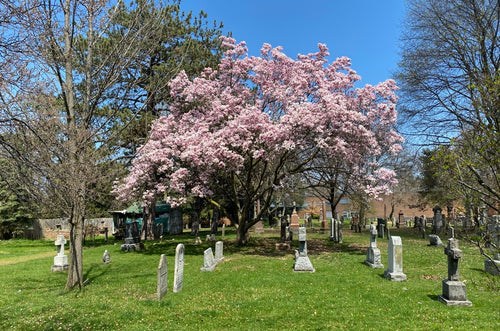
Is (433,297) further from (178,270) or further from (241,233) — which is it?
(241,233)

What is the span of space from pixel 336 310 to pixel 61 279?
33.3 ft

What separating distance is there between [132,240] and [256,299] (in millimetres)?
13525

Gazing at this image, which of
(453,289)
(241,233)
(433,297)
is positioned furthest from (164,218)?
(453,289)

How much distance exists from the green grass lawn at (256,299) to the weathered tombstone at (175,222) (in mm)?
20331

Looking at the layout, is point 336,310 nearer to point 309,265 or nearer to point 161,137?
point 309,265

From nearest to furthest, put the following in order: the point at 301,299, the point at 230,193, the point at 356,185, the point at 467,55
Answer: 1. the point at 301,299
2. the point at 356,185
3. the point at 467,55
4. the point at 230,193

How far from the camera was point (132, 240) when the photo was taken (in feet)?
64.9

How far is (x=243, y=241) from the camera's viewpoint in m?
19.7

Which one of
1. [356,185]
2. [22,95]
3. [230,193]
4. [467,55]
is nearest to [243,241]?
[230,193]

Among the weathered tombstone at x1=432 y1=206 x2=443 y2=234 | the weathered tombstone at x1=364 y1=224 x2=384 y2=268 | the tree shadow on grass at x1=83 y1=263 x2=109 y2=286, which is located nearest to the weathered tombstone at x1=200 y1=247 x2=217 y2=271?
the tree shadow on grass at x1=83 y1=263 x2=109 y2=286

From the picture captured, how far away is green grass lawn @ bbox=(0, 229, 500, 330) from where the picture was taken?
6.70m

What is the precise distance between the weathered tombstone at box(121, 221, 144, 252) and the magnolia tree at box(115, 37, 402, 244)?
10.6 feet

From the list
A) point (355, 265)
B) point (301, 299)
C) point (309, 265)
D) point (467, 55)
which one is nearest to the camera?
point (301, 299)

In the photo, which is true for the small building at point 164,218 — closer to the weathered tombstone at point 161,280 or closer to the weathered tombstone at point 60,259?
the weathered tombstone at point 60,259
